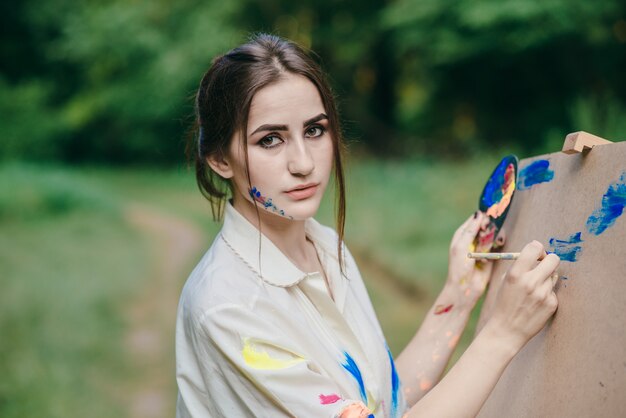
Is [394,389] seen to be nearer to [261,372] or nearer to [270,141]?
[261,372]

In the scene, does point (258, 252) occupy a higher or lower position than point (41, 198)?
higher

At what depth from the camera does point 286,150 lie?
1599 millimetres

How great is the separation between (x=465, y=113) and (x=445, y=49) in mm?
4355

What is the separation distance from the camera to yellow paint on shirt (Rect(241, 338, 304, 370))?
1406 mm

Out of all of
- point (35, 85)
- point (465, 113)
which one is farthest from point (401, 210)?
point (35, 85)

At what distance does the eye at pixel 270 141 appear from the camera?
1.60m

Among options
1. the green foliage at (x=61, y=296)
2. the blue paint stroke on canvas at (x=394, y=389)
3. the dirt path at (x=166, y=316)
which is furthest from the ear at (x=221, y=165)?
the dirt path at (x=166, y=316)

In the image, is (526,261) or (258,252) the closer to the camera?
(526,261)

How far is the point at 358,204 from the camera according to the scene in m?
9.05

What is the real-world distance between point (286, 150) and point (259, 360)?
496 millimetres

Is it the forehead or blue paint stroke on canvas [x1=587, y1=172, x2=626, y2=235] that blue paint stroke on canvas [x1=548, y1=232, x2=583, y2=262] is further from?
the forehead

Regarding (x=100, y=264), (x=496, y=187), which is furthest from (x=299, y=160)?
(x=100, y=264)

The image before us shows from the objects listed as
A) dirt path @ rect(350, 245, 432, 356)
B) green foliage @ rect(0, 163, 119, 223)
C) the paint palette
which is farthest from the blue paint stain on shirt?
green foliage @ rect(0, 163, 119, 223)

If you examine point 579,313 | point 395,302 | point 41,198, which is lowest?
point 41,198
